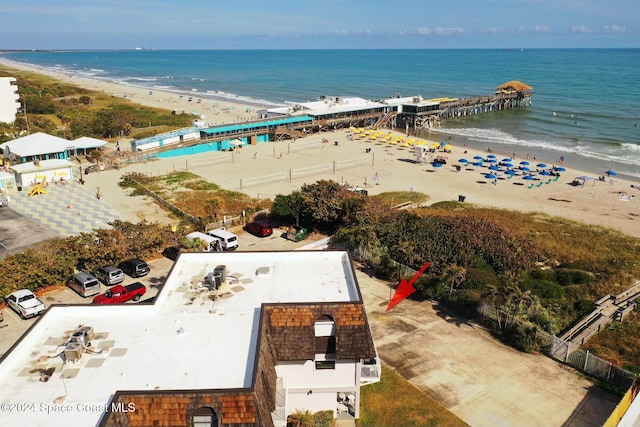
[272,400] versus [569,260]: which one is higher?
[272,400]

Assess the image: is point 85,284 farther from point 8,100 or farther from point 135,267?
point 8,100

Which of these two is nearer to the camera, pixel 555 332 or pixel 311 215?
pixel 555 332

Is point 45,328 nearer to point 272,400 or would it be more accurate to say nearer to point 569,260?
point 272,400

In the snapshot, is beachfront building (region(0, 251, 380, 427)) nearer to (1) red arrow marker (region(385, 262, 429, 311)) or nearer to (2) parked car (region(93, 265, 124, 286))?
(1) red arrow marker (region(385, 262, 429, 311))

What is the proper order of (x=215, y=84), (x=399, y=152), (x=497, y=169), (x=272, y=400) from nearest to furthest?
(x=272, y=400) < (x=497, y=169) < (x=399, y=152) < (x=215, y=84)

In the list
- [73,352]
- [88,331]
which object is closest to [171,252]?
[88,331]

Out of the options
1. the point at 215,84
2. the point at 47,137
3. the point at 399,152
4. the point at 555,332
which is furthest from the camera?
the point at 215,84

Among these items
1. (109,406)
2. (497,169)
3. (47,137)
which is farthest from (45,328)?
(497,169)

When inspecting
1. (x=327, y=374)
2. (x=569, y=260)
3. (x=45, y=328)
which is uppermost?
(x=45, y=328)
